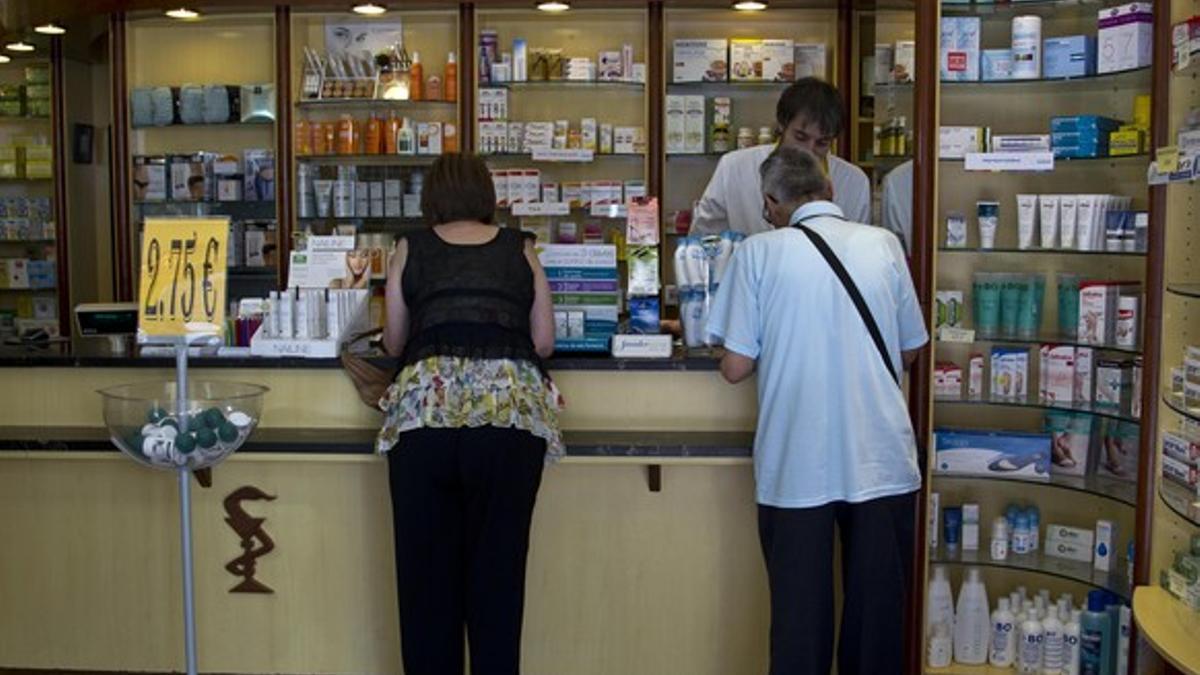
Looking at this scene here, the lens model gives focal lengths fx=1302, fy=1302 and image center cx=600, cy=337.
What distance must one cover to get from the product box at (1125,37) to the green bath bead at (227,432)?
268cm

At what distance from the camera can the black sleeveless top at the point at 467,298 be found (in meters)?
3.35

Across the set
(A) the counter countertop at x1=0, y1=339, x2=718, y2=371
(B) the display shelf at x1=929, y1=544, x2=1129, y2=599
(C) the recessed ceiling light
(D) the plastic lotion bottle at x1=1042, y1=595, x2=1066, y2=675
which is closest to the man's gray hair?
(A) the counter countertop at x1=0, y1=339, x2=718, y2=371

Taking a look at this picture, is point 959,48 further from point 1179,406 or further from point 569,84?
point 569,84

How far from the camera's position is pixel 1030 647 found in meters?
3.87

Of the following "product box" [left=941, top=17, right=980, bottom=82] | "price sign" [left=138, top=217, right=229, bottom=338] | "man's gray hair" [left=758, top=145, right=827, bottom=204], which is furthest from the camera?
"product box" [left=941, top=17, right=980, bottom=82]

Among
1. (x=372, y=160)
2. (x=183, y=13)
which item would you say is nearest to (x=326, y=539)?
(x=372, y=160)

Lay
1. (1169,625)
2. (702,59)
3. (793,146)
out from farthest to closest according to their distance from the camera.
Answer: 1. (702,59)
2. (793,146)
3. (1169,625)

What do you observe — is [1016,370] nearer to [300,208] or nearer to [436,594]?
[436,594]

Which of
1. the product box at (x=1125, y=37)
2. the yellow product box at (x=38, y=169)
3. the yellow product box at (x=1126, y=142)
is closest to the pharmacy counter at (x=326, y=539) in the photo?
the yellow product box at (x=1126, y=142)

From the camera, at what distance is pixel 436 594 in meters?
3.46

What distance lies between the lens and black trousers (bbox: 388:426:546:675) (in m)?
3.35

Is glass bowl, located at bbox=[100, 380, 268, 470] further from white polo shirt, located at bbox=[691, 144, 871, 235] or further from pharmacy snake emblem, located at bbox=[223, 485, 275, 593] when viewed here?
white polo shirt, located at bbox=[691, 144, 871, 235]

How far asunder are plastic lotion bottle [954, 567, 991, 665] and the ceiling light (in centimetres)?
466

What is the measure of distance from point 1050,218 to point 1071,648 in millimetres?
1286
